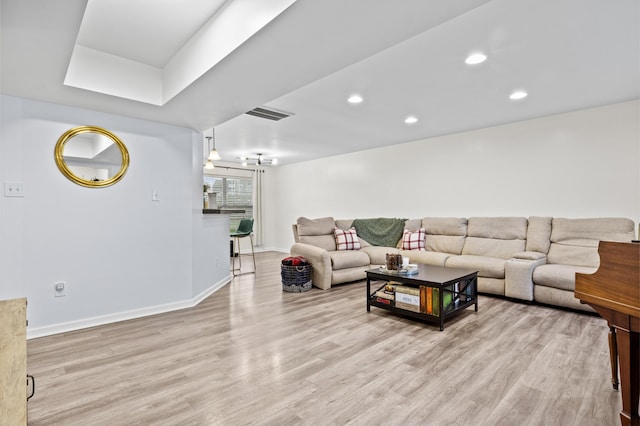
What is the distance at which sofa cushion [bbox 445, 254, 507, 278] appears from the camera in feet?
12.6

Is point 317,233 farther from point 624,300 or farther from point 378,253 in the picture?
point 624,300

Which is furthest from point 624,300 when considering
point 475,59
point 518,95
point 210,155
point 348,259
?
point 210,155

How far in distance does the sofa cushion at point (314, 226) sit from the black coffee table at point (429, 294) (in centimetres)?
188

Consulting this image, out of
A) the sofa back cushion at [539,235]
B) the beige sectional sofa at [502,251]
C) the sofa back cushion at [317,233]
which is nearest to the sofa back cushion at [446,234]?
the beige sectional sofa at [502,251]

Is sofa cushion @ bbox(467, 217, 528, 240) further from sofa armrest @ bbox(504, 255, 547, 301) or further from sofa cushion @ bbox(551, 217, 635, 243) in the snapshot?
sofa armrest @ bbox(504, 255, 547, 301)

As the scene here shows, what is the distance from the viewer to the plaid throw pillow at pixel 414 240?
5.02 m

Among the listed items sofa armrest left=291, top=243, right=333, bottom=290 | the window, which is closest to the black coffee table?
sofa armrest left=291, top=243, right=333, bottom=290

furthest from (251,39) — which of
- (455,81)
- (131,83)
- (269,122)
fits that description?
(269,122)

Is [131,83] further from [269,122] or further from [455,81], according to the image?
[455,81]

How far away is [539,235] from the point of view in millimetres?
4094

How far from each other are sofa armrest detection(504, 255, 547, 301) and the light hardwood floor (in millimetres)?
351

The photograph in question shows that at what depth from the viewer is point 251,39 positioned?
1.77 meters

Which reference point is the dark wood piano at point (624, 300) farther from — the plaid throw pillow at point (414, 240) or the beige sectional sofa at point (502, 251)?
the plaid throw pillow at point (414, 240)

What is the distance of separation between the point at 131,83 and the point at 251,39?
1.52 meters
